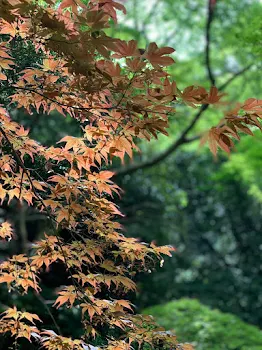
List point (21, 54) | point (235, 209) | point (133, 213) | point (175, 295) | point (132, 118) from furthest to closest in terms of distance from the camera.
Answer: point (235, 209)
point (175, 295)
point (133, 213)
point (21, 54)
point (132, 118)

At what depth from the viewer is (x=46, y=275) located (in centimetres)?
580

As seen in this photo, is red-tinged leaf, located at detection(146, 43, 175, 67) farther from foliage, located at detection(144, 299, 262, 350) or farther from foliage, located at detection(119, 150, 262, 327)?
foliage, located at detection(119, 150, 262, 327)

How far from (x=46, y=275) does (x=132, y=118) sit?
4.67 metres

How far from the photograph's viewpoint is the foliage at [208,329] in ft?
16.5

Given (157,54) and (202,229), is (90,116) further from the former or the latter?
(202,229)

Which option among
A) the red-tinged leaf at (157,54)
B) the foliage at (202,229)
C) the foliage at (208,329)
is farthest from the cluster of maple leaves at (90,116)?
the foliage at (202,229)

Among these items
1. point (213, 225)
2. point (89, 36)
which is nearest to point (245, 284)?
point (213, 225)

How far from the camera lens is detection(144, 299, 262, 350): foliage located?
16.5 ft

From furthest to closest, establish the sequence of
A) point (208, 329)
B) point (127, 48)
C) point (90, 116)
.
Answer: point (208, 329) < point (90, 116) < point (127, 48)

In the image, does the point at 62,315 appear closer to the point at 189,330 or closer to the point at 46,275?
the point at 46,275

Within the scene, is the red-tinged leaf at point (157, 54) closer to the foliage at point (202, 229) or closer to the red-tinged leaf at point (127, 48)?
the red-tinged leaf at point (127, 48)

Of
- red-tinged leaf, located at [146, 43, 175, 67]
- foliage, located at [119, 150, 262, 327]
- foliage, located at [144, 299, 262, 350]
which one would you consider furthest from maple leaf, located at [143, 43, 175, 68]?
foliage, located at [119, 150, 262, 327]

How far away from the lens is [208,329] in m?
5.30

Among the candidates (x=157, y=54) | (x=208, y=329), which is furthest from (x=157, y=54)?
(x=208, y=329)
